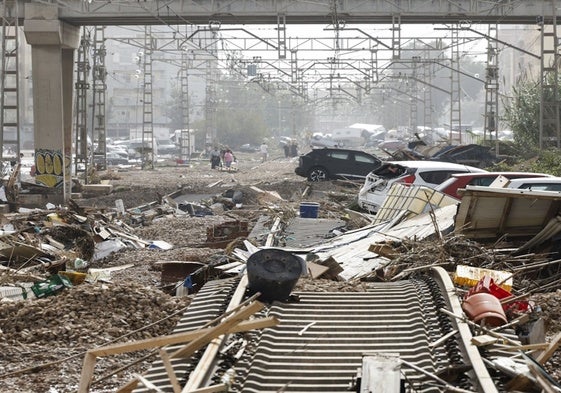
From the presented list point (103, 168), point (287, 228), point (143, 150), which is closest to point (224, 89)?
point (143, 150)

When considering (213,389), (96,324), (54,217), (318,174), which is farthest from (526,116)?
(213,389)

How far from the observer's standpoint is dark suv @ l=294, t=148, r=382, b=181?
4281 cm

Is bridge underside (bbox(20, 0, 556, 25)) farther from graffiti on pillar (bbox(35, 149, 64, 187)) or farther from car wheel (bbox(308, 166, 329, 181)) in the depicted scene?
car wheel (bbox(308, 166, 329, 181))

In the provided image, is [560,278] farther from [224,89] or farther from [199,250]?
[224,89]

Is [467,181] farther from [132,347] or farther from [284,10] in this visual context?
[284,10]

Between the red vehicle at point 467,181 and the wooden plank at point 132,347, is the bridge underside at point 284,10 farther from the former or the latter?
the wooden plank at point 132,347

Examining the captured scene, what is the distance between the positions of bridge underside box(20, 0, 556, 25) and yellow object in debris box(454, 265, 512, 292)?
83.6ft

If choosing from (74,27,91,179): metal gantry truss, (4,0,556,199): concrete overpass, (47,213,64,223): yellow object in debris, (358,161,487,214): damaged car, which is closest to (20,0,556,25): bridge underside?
(4,0,556,199): concrete overpass

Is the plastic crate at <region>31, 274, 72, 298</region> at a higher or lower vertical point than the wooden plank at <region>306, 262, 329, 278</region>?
lower

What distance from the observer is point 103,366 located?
10.1 meters

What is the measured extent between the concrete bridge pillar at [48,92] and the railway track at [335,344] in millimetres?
27526

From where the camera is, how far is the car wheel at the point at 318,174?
43781 millimetres

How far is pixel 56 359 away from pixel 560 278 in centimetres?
642

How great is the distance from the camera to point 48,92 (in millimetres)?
38719
